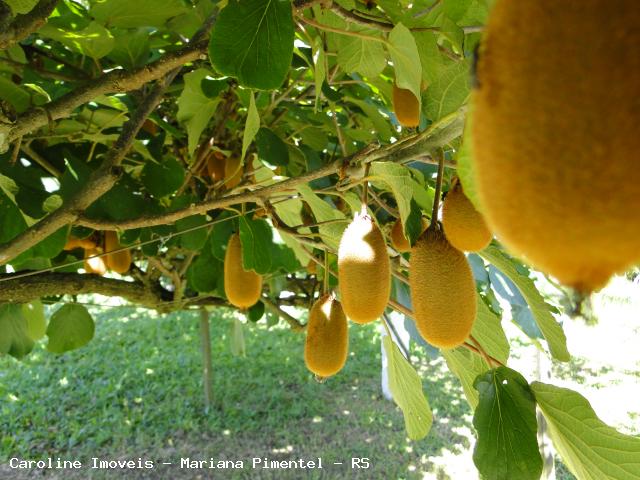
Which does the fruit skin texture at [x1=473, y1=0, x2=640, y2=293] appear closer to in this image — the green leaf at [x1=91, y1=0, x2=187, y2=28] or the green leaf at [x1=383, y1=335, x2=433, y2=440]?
the green leaf at [x1=383, y1=335, x2=433, y2=440]

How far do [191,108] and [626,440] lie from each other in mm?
830

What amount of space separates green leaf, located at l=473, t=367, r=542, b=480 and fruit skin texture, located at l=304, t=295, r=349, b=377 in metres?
0.18

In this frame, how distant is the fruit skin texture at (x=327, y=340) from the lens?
727 millimetres

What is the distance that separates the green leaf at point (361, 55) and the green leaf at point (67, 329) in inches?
42.7

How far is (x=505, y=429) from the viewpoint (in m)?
0.64

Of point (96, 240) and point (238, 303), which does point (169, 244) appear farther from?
point (238, 303)

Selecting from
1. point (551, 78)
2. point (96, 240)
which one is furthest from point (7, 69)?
point (551, 78)

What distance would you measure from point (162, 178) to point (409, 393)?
60cm

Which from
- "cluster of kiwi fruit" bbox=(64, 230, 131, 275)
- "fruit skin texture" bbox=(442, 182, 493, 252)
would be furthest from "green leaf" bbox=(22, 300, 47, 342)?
"fruit skin texture" bbox=(442, 182, 493, 252)

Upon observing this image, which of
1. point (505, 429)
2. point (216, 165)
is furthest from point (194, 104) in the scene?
point (505, 429)

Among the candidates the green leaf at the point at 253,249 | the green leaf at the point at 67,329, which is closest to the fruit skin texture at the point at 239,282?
the green leaf at the point at 253,249

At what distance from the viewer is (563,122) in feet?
0.47

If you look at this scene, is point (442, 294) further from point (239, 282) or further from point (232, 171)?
point (232, 171)

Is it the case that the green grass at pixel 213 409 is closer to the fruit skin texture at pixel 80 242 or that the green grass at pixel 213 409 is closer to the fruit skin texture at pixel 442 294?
the fruit skin texture at pixel 80 242
